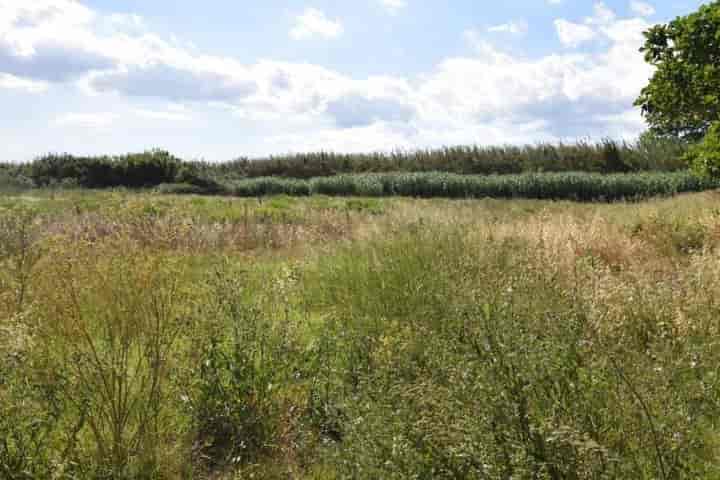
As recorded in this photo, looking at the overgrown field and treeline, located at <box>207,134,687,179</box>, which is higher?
treeline, located at <box>207,134,687,179</box>

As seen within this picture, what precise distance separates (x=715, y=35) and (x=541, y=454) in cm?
814

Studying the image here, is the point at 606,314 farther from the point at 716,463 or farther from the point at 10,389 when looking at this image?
the point at 10,389

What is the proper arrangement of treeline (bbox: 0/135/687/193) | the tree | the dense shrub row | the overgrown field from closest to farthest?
the overgrown field → the tree → the dense shrub row → treeline (bbox: 0/135/687/193)

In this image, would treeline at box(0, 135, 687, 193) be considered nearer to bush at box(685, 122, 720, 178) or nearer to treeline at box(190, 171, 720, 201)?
treeline at box(190, 171, 720, 201)

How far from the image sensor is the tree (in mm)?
9172

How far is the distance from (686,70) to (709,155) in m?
1.30

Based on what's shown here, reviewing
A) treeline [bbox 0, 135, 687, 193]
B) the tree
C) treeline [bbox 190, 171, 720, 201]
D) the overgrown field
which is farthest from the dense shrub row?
the overgrown field

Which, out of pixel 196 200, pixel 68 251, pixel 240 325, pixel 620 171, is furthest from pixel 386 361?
pixel 620 171

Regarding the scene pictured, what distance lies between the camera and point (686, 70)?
30.7 ft

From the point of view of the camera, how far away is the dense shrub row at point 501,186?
2464 centimetres

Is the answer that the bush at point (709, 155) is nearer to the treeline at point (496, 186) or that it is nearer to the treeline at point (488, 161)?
the treeline at point (496, 186)

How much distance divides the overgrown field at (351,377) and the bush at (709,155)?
12.4 feet

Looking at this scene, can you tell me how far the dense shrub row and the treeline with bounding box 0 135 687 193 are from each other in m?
2.67

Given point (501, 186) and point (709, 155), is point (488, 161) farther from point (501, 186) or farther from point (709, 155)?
point (709, 155)
